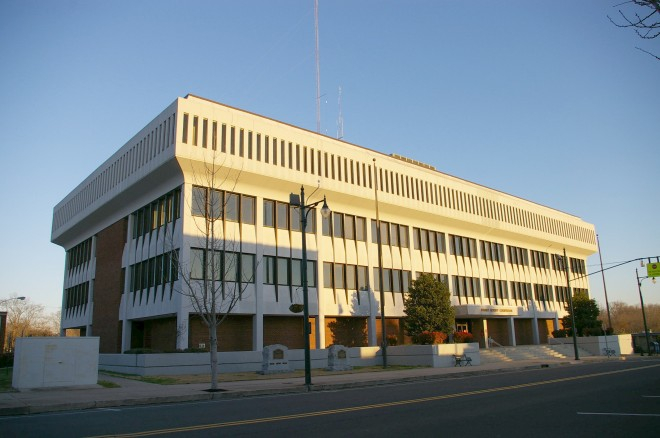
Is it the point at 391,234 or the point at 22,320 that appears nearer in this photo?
the point at 391,234

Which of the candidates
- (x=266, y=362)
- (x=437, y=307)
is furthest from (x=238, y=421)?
(x=437, y=307)

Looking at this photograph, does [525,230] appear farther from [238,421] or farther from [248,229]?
[238,421]

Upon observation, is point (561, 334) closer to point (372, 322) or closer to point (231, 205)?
point (372, 322)

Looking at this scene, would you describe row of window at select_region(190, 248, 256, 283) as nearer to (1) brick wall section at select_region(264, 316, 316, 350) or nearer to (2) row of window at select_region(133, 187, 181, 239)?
(2) row of window at select_region(133, 187, 181, 239)

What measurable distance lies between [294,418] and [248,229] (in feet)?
84.8

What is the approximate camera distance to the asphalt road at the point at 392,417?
9.80 meters

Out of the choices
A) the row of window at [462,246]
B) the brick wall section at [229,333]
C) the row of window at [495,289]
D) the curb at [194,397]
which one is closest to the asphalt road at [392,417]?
the curb at [194,397]

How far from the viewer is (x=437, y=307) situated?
40.5m

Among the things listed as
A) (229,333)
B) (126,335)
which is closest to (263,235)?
(229,333)

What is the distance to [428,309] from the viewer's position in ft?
132

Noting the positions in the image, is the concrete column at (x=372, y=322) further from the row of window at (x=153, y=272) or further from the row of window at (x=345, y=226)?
the row of window at (x=153, y=272)

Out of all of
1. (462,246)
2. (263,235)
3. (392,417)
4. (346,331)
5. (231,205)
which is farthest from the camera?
(462,246)

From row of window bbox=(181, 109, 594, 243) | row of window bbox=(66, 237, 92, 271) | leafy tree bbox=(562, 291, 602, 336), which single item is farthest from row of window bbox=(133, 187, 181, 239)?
leafy tree bbox=(562, 291, 602, 336)

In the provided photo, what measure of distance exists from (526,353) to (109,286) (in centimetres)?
3549
